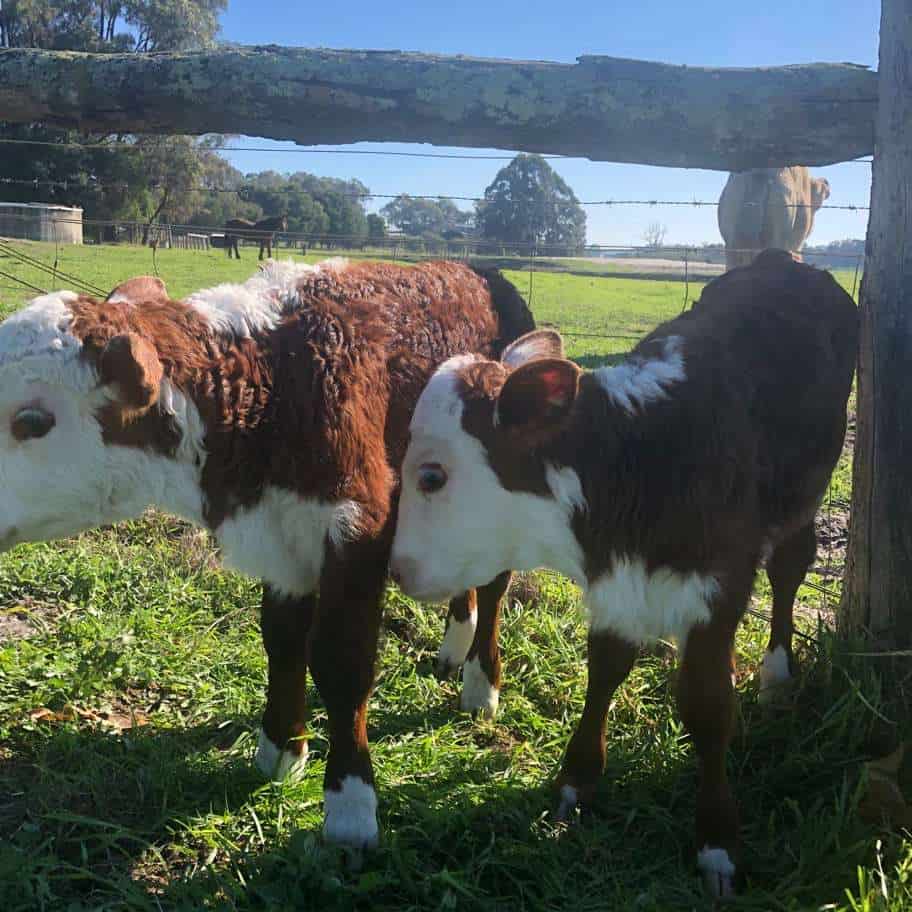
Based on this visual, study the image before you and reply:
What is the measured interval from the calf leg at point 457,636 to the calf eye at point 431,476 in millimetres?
1456

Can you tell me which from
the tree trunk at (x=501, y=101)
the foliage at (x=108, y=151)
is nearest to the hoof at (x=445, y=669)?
the tree trunk at (x=501, y=101)

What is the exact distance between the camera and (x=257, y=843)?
2.84 m

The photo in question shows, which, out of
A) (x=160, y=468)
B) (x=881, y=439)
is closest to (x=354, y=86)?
(x=160, y=468)

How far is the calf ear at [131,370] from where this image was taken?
240 centimetres

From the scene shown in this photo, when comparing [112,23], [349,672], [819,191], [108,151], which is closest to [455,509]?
[349,672]

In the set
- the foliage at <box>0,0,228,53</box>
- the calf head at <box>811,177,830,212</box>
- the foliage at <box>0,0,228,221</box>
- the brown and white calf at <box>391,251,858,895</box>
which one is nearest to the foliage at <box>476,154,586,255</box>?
the calf head at <box>811,177,830,212</box>

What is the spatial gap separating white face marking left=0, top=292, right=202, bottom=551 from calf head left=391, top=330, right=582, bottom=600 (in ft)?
2.37

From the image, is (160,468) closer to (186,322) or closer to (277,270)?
(186,322)

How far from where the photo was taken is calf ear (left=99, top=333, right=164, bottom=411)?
240 centimetres

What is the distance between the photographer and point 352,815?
2.79 m

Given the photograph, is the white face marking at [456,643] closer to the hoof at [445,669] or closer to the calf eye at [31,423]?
the hoof at [445,669]

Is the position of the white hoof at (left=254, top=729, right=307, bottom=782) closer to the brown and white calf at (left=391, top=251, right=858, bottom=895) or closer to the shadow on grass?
the shadow on grass

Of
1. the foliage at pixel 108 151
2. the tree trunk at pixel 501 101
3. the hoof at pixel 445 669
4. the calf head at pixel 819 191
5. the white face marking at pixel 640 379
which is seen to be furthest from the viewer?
the foliage at pixel 108 151

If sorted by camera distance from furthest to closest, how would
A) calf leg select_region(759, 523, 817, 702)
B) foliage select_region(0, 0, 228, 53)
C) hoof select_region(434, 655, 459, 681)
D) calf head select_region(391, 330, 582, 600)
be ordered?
foliage select_region(0, 0, 228, 53) < hoof select_region(434, 655, 459, 681) < calf leg select_region(759, 523, 817, 702) < calf head select_region(391, 330, 582, 600)
